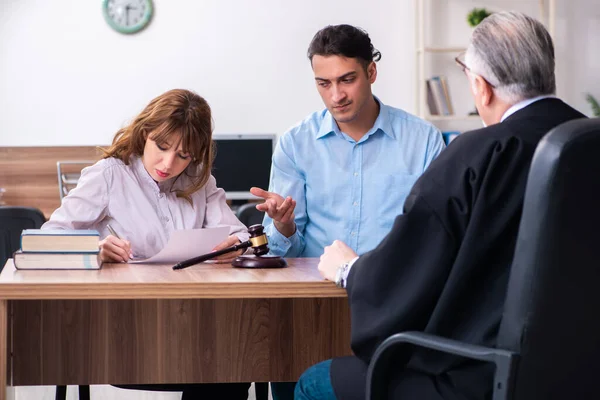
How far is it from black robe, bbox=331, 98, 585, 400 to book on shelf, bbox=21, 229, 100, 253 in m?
0.74

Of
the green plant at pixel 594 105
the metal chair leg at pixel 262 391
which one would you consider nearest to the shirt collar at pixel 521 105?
the metal chair leg at pixel 262 391

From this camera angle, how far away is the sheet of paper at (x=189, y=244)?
6.47 ft

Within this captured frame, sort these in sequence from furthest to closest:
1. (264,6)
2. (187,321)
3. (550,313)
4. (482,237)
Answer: (264,6) < (187,321) < (482,237) < (550,313)

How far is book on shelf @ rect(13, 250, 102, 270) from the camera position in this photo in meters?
1.86

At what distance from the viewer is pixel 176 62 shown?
229 inches

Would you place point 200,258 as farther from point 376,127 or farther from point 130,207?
point 376,127

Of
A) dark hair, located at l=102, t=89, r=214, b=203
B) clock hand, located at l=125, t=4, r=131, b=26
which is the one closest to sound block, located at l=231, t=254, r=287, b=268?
dark hair, located at l=102, t=89, r=214, b=203

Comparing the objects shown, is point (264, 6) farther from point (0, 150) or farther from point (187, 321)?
point (187, 321)

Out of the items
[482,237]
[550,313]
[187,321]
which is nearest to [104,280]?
[187,321]

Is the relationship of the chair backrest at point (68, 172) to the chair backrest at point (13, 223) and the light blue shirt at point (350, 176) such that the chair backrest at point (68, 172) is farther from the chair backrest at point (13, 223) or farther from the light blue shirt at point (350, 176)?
the light blue shirt at point (350, 176)

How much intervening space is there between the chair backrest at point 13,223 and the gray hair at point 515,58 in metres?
2.37

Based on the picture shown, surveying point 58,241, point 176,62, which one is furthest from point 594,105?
point 58,241

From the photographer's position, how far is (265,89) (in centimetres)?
588

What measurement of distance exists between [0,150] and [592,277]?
486 centimetres
